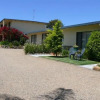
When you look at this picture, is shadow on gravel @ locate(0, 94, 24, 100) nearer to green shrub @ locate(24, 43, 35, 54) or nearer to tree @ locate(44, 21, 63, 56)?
tree @ locate(44, 21, 63, 56)

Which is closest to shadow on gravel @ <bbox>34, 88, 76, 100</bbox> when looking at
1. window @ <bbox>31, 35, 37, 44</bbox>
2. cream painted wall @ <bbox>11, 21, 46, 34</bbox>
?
window @ <bbox>31, 35, 37, 44</bbox>

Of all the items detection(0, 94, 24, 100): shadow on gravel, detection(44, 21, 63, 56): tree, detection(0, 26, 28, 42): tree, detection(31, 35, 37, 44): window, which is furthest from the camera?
detection(0, 26, 28, 42): tree

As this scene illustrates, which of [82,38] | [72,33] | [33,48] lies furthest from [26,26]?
[82,38]

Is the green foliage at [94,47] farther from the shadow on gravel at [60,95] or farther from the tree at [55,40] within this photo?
the shadow on gravel at [60,95]

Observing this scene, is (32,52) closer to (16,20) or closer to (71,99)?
(71,99)

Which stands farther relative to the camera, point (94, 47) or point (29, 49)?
point (29, 49)

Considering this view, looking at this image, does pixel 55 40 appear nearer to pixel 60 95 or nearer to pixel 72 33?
pixel 72 33

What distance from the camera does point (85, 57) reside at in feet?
48.5

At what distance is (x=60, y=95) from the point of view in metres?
5.22

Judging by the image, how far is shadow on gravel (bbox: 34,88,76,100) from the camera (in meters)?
4.95

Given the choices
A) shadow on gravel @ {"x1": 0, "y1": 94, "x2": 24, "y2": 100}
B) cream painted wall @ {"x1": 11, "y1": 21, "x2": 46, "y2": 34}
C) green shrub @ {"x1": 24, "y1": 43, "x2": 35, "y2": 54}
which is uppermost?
cream painted wall @ {"x1": 11, "y1": 21, "x2": 46, "y2": 34}

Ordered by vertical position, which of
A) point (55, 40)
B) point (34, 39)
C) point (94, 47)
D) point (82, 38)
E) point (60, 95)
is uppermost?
point (34, 39)

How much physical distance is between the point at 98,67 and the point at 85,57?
5113mm

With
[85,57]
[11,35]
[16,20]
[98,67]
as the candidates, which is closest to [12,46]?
[11,35]
